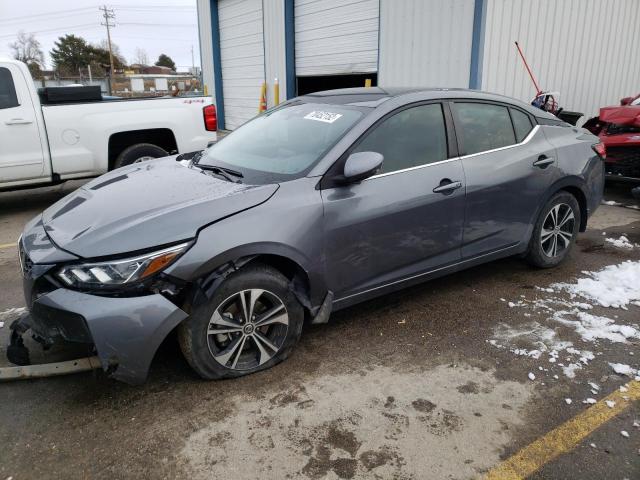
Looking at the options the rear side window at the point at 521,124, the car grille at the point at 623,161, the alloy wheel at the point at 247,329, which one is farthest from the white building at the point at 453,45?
the alloy wheel at the point at 247,329

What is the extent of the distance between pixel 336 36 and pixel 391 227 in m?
9.20

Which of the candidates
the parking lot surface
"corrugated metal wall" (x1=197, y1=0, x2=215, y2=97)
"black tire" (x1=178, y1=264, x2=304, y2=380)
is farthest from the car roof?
"corrugated metal wall" (x1=197, y1=0, x2=215, y2=97)

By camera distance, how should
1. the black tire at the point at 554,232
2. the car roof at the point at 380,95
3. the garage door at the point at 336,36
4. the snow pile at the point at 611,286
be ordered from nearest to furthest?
the car roof at the point at 380,95 → the snow pile at the point at 611,286 → the black tire at the point at 554,232 → the garage door at the point at 336,36

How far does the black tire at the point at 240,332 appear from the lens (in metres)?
2.75

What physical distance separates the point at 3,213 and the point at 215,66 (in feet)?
35.9

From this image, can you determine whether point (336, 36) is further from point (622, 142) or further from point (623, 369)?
point (623, 369)

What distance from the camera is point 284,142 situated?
3592 mm

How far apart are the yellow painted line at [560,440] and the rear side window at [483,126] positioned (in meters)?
1.89

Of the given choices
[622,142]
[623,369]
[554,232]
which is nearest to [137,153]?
[554,232]

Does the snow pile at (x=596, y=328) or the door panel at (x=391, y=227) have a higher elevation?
the door panel at (x=391, y=227)

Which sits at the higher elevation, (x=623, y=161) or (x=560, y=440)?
(x=623, y=161)

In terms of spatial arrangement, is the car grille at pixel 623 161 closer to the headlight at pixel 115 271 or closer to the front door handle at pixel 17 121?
the headlight at pixel 115 271

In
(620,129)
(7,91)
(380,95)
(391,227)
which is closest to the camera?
(391,227)

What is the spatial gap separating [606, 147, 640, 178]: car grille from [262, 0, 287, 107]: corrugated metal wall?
830 cm
